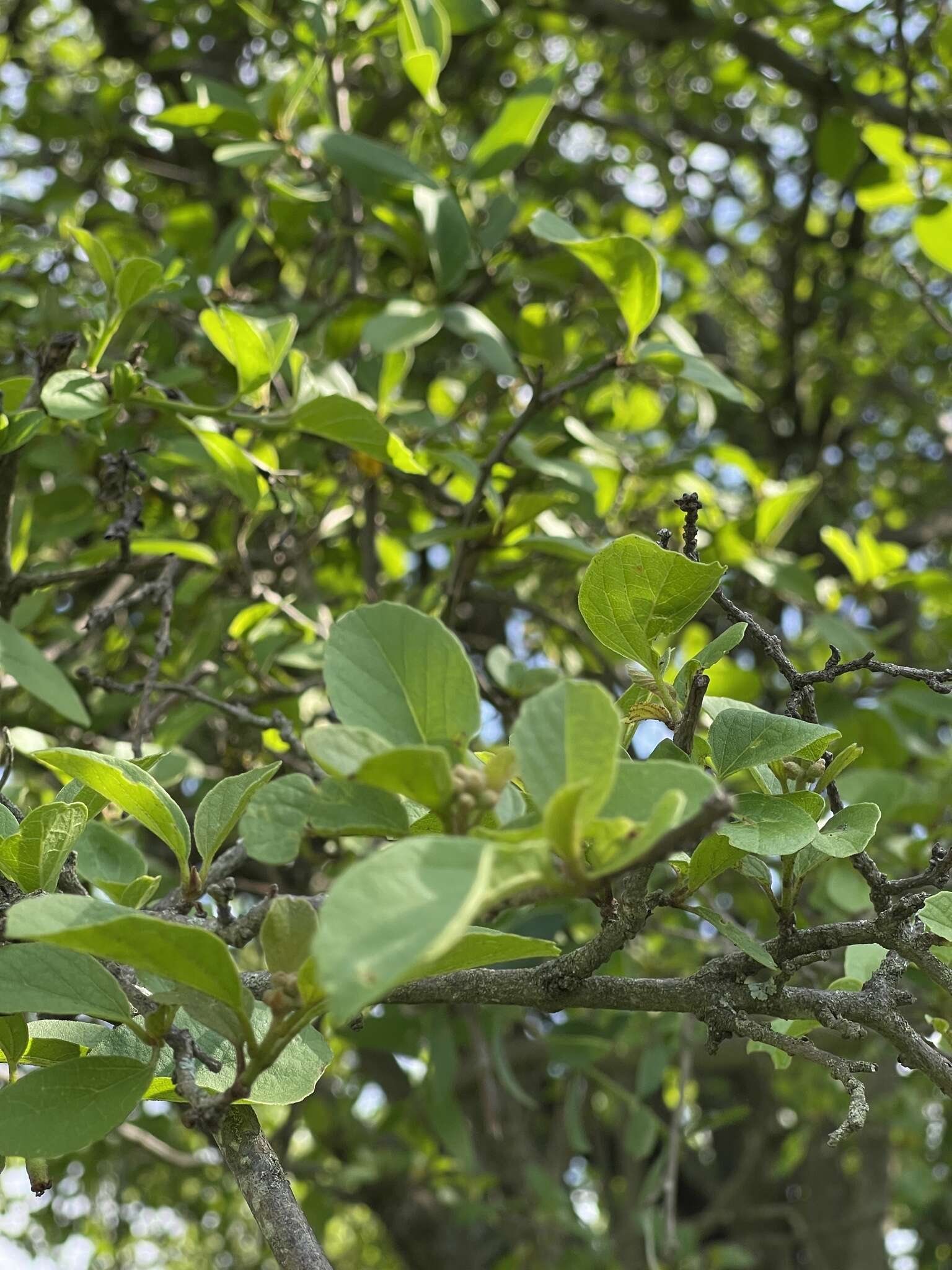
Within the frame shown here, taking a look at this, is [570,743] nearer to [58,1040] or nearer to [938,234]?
[58,1040]

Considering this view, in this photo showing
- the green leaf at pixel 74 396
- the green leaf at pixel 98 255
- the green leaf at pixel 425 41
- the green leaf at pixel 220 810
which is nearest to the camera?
the green leaf at pixel 220 810

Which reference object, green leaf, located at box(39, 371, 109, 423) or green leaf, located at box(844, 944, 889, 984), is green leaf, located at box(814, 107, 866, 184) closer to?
green leaf, located at box(39, 371, 109, 423)

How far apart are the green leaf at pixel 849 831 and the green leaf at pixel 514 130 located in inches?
47.6

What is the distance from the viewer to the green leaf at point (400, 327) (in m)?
1.36

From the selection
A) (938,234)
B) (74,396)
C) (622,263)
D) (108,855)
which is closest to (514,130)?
(622,263)

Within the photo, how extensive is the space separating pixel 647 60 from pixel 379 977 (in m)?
3.22

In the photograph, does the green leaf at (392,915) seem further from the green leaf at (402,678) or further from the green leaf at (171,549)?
the green leaf at (171,549)

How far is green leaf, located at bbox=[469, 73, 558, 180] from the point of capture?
155 cm

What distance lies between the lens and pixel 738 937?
628mm

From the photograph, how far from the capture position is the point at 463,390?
7.84ft

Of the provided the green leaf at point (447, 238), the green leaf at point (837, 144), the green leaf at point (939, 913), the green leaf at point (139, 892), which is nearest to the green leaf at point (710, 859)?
the green leaf at point (939, 913)

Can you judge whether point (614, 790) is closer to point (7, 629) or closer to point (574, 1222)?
point (7, 629)

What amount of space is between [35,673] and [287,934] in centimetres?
54

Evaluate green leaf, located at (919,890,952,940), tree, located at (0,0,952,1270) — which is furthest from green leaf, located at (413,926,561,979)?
green leaf, located at (919,890,952,940)
